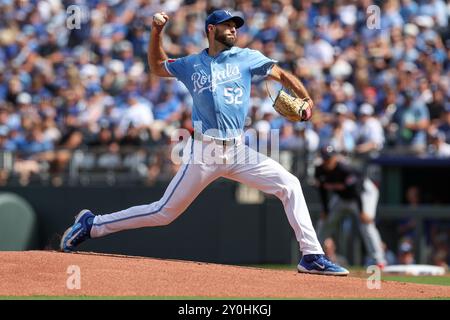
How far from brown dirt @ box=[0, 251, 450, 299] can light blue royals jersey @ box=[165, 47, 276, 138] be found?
1.13 meters

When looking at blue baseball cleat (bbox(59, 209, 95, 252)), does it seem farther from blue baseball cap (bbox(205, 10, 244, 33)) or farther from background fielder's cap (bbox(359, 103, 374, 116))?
background fielder's cap (bbox(359, 103, 374, 116))

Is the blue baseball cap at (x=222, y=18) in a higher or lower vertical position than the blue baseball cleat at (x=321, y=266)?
higher

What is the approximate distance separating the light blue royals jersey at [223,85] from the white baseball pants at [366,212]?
568cm

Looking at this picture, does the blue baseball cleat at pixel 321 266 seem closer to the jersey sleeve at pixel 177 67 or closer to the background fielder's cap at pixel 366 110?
the jersey sleeve at pixel 177 67

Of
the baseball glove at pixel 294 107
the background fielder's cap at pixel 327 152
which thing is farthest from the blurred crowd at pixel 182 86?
the baseball glove at pixel 294 107

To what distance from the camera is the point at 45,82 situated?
18.4 metres

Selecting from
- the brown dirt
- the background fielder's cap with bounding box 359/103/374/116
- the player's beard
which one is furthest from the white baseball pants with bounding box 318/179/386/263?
the player's beard

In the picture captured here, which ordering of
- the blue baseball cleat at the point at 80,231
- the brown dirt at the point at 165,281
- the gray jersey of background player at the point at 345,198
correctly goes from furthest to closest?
the gray jersey of background player at the point at 345,198
the blue baseball cleat at the point at 80,231
the brown dirt at the point at 165,281

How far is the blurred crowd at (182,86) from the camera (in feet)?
49.7

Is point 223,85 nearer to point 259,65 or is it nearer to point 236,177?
point 259,65

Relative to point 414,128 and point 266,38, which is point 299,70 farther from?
point 414,128
